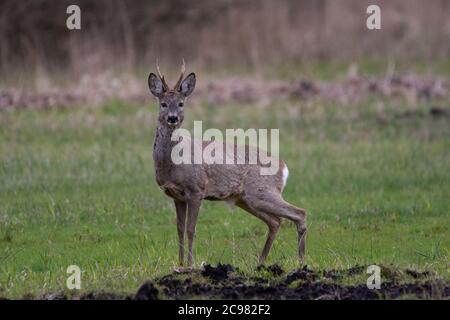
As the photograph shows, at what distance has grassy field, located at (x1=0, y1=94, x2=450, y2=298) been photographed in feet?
30.6

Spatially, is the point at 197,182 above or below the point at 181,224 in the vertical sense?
above

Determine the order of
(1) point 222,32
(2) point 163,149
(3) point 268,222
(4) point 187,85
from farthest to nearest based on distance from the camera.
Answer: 1. (1) point 222,32
2. (3) point 268,222
3. (4) point 187,85
4. (2) point 163,149

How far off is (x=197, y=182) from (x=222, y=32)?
15357 mm

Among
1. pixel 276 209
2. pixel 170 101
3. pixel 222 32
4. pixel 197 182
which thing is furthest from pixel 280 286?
pixel 222 32

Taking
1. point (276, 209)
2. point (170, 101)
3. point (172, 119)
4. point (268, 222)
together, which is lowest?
point (268, 222)

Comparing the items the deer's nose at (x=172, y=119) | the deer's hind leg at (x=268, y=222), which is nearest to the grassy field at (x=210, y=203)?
the deer's hind leg at (x=268, y=222)

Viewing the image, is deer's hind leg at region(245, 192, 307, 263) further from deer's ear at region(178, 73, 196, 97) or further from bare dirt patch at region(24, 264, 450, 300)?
bare dirt patch at region(24, 264, 450, 300)

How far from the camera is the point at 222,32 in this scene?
24219 mm

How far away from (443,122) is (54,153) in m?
6.33

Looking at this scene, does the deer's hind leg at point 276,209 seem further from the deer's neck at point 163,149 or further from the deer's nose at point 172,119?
the deer's nose at point 172,119

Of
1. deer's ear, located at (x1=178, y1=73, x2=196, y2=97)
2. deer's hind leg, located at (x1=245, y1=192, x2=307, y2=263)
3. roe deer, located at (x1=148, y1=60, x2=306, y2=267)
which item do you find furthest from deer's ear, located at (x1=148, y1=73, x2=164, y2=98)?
deer's hind leg, located at (x1=245, y1=192, x2=307, y2=263)

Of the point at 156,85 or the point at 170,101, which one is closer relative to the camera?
the point at 170,101

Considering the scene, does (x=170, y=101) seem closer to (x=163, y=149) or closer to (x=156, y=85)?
(x=156, y=85)

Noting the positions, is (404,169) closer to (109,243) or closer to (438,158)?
(438,158)
